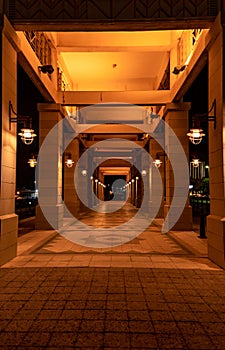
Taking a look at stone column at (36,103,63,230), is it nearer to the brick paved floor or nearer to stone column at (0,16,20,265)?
stone column at (0,16,20,265)

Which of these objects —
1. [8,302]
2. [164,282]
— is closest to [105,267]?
[164,282]

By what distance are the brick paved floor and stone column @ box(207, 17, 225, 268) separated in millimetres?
847

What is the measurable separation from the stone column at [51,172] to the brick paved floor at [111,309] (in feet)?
23.5

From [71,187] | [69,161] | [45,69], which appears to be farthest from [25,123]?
[71,187]

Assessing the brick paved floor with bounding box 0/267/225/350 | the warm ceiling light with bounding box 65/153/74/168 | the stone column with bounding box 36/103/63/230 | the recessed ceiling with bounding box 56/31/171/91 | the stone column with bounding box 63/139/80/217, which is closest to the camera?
the brick paved floor with bounding box 0/267/225/350

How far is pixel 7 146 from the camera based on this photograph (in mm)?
7871

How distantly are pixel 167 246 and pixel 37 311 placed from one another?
6.22 m

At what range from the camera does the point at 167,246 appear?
33.9 feet

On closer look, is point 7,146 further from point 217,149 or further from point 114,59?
point 114,59

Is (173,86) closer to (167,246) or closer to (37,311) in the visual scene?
(167,246)

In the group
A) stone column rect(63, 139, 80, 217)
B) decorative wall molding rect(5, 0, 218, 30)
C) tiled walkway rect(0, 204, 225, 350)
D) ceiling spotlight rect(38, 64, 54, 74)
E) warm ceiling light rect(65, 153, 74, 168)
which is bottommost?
tiled walkway rect(0, 204, 225, 350)

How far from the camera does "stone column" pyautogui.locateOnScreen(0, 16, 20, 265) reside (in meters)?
7.59

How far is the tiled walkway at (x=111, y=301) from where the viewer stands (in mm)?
3803

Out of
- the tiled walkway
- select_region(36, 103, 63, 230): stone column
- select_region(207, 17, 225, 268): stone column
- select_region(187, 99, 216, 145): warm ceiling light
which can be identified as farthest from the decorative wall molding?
select_region(36, 103, 63, 230): stone column
